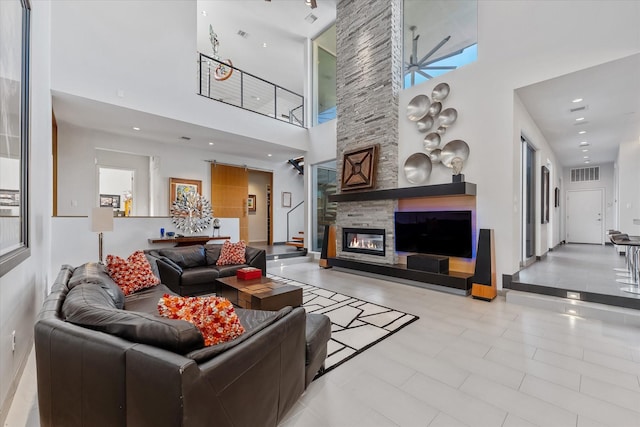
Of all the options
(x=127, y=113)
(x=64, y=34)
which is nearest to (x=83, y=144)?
(x=127, y=113)

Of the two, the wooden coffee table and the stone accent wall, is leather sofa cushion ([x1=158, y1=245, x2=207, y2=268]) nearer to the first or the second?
the wooden coffee table

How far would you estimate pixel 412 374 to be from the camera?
2227 mm

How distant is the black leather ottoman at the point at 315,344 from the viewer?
191 centimetres

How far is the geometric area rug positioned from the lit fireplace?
5.80 ft

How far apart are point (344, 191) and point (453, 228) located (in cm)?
241

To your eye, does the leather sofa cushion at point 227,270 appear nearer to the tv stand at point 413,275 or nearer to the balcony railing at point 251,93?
the tv stand at point 413,275

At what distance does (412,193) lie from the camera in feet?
16.7

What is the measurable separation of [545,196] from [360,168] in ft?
15.6

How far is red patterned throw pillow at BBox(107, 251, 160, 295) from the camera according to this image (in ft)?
10.3

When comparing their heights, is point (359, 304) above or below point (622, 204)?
below

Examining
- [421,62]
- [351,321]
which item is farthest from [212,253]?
[421,62]

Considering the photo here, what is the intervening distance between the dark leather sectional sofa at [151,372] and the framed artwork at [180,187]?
6.49 metres

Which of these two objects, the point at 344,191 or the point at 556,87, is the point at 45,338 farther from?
the point at 556,87

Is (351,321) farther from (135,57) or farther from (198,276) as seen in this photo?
(135,57)
